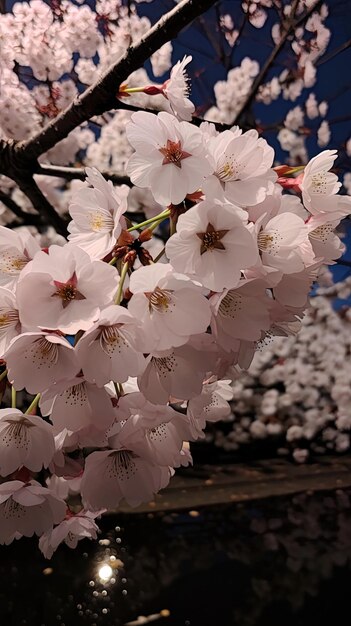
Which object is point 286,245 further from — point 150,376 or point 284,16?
point 284,16

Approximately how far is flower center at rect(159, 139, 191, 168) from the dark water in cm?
166

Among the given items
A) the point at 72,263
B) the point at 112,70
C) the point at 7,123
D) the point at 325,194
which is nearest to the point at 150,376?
the point at 72,263

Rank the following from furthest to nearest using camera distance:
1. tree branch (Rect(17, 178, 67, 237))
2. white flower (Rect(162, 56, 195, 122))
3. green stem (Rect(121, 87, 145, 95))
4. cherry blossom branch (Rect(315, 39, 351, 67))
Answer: cherry blossom branch (Rect(315, 39, 351, 67))
tree branch (Rect(17, 178, 67, 237))
green stem (Rect(121, 87, 145, 95))
white flower (Rect(162, 56, 195, 122))

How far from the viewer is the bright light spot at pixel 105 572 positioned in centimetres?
201

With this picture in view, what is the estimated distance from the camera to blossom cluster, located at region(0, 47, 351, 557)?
0.44 meters

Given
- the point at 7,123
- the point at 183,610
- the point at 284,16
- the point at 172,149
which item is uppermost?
the point at 172,149

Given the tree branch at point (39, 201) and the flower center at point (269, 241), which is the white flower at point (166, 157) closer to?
the flower center at point (269, 241)

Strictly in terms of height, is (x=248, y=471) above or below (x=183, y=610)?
below

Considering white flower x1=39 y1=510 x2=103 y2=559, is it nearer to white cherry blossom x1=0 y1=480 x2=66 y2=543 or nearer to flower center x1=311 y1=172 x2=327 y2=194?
white cherry blossom x1=0 y1=480 x2=66 y2=543

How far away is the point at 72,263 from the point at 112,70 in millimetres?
688

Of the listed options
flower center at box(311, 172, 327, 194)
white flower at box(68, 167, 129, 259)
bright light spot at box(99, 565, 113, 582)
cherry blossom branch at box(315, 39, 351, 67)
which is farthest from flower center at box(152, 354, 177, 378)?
cherry blossom branch at box(315, 39, 351, 67)

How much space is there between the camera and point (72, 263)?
46cm

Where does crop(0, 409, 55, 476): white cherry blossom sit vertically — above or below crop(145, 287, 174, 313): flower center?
below

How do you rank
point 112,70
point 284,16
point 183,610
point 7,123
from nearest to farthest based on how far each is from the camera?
1. point 112,70
2. point 183,610
3. point 7,123
4. point 284,16
